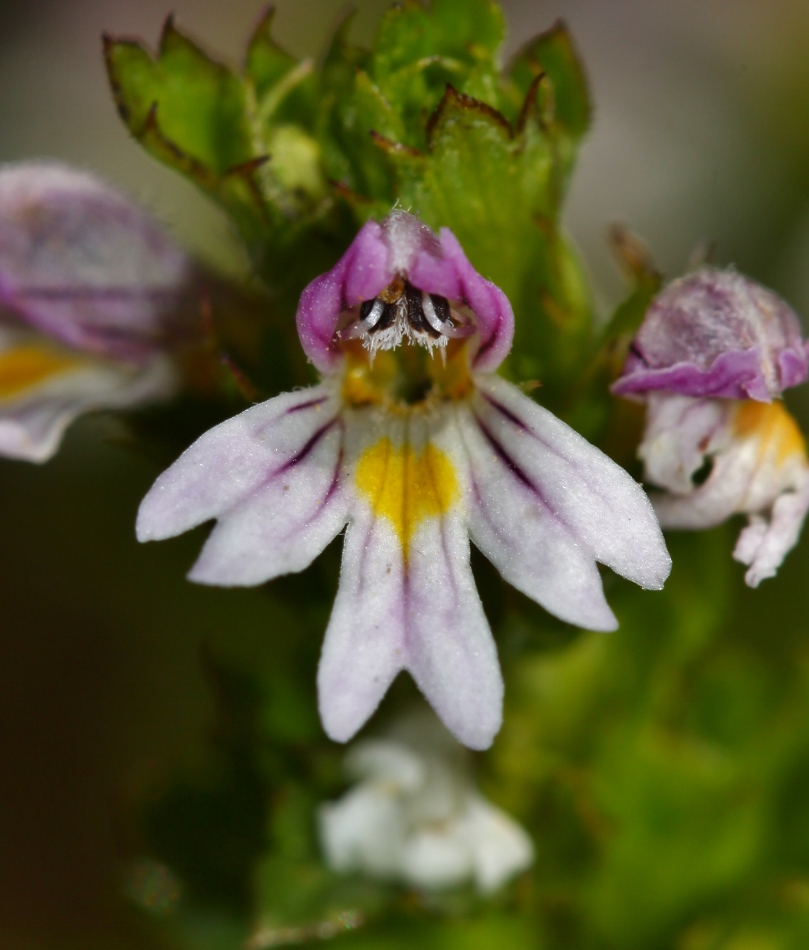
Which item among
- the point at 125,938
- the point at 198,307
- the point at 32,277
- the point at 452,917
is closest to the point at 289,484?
the point at 198,307

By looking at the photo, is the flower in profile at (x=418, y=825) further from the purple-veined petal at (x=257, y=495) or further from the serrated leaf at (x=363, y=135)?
the serrated leaf at (x=363, y=135)

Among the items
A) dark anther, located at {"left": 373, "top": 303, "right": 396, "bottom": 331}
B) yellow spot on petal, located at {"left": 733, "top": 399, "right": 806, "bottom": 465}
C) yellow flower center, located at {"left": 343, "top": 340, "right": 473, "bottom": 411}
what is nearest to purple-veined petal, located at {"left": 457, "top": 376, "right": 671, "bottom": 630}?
yellow flower center, located at {"left": 343, "top": 340, "right": 473, "bottom": 411}

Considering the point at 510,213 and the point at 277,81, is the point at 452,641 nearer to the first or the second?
the point at 510,213

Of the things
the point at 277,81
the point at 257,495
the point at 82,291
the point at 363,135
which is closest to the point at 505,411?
the point at 257,495

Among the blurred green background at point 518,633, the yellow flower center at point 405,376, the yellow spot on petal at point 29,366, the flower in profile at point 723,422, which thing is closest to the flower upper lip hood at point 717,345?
the flower in profile at point 723,422

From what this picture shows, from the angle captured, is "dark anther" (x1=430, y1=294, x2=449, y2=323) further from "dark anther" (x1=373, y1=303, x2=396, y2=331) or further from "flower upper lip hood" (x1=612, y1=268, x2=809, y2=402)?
"flower upper lip hood" (x1=612, y1=268, x2=809, y2=402)
